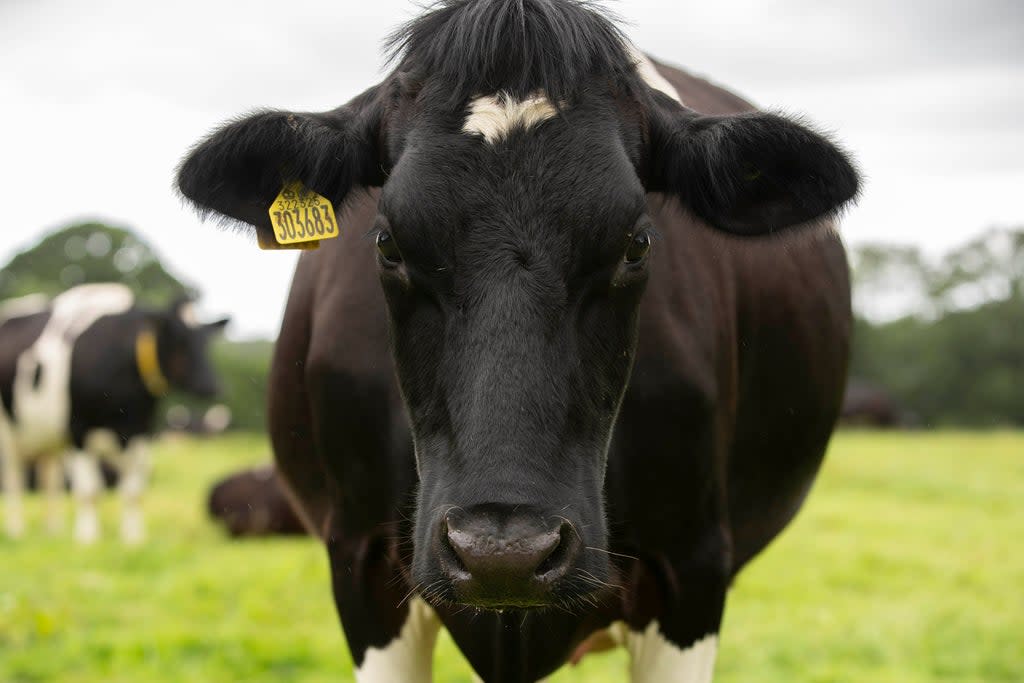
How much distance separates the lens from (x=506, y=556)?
196cm

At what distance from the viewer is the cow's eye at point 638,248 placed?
7.70 ft

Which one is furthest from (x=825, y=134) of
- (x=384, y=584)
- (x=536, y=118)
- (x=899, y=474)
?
(x=899, y=474)

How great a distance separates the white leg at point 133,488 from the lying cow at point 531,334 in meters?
8.12

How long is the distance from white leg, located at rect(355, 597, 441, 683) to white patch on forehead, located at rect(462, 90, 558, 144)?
1.34 metres

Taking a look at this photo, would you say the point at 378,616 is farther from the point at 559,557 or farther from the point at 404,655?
the point at 559,557

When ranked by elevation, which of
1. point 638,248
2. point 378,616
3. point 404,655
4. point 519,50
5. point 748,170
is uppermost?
point 519,50

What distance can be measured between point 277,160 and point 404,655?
1.35 m

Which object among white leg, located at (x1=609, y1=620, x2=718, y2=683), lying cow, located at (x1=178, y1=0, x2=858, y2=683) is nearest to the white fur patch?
lying cow, located at (x1=178, y1=0, x2=858, y2=683)

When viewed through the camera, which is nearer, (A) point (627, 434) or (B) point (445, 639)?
(A) point (627, 434)

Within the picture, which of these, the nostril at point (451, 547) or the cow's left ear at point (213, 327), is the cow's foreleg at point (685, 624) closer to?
the nostril at point (451, 547)

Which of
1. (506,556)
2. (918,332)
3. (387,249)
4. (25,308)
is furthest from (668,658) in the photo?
(918,332)

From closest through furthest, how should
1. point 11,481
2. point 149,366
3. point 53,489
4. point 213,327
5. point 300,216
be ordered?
point 300,216 → point 149,366 → point 11,481 → point 53,489 → point 213,327

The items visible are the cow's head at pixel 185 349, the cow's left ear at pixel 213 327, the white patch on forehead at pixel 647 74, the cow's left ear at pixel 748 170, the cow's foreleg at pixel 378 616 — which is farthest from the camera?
the cow's left ear at pixel 213 327

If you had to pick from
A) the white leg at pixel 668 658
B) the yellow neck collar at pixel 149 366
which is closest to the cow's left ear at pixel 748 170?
the white leg at pixel 668 658
